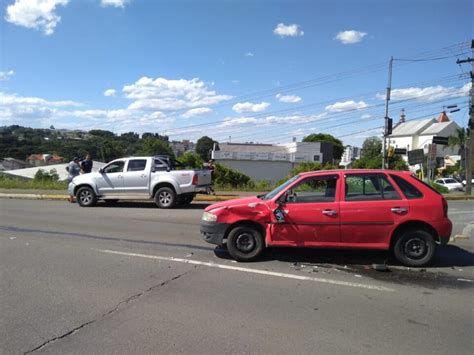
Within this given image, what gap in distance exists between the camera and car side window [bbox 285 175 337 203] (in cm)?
722

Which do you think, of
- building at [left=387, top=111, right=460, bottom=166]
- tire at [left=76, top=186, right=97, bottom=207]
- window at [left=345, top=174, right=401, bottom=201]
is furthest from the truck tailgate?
building at [left=387, top=111, right=460, bottom=166]

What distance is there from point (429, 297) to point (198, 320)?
3.04 meters

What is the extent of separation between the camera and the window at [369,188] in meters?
7.07

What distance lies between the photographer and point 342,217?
6.96 meters

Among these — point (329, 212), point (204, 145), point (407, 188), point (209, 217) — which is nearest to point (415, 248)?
point (407, 188)

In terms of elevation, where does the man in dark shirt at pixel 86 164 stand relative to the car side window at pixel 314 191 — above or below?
above

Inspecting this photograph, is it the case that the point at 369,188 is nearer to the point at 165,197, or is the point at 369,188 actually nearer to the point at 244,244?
the point at 244,244

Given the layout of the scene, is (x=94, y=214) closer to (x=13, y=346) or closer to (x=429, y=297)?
(x=13, y=346)

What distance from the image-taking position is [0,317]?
4.75m

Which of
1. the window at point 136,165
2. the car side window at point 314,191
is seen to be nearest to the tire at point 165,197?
the window at point 136,165

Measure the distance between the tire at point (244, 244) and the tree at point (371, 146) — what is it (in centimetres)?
9179

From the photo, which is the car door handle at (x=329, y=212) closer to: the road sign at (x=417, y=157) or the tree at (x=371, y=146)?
the road sign at (x=417, y=157)

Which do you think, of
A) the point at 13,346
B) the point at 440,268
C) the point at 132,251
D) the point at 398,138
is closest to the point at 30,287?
the point at 13,346

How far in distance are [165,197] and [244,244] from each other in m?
8.27
